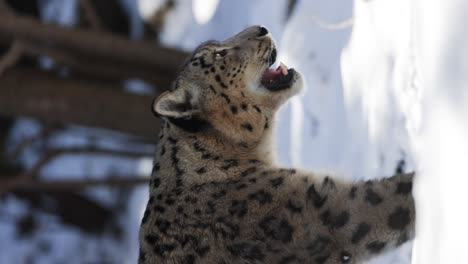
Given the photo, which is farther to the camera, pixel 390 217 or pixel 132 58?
pixel 132 58

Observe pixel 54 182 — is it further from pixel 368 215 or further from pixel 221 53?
pixel 368 215

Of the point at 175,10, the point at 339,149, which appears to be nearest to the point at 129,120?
the point at 175,10

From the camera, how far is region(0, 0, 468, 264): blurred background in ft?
8.60

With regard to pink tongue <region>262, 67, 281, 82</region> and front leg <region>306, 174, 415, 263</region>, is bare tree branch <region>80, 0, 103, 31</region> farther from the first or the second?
front leg <region>306, 174, 415, 263</region>

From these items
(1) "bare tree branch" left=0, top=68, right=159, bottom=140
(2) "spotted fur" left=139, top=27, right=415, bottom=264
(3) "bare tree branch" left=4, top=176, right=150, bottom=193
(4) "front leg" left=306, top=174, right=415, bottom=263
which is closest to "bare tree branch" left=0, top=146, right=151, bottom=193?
(3) "bare tree branch" left=4, top=176, right=150, bottom=193

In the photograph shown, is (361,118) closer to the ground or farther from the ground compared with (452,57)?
farther from the ground

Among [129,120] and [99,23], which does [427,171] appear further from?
[99,23]

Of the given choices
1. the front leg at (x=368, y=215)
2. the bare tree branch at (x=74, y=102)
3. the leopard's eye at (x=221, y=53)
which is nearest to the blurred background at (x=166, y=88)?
the bare tree branch at (x=74, y=102)

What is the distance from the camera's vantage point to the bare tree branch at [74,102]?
6113 millimetres

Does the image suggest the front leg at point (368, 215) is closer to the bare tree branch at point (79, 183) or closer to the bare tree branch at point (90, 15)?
the bare tree branch at point (90, 15)

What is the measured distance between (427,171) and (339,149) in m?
1.22

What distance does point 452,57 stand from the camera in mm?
2496

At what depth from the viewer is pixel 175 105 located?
10.9ft

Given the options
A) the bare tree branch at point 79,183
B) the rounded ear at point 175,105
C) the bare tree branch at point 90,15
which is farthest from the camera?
the bare tree branch at point 79,183
